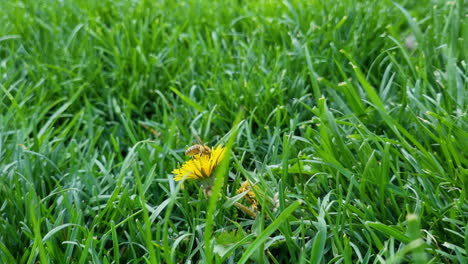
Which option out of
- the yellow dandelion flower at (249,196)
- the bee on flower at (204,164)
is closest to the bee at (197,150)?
the bee on flower at (204,164)

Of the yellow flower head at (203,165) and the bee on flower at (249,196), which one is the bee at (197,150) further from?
the bee on flower at (249,196)

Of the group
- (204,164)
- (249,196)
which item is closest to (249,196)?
(249,196)

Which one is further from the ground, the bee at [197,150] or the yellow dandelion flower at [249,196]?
the bee at [197,150]

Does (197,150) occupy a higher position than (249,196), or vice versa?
(197,150)

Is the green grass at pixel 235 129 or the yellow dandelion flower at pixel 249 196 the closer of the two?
Result: the green grass at pixel 235 129

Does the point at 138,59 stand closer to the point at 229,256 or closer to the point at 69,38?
the point at 69,38

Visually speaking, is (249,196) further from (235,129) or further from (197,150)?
(235,129)

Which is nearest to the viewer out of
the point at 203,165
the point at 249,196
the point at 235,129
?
the point at 235,129

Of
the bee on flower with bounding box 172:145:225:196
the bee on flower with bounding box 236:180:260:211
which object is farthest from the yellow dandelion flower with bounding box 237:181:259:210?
the bee on flower with bounding box 172:145:225:196

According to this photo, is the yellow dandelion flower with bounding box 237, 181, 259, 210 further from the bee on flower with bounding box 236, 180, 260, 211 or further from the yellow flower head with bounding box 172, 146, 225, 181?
the yellow flower head with bounding box 172, 146, 225, 181
